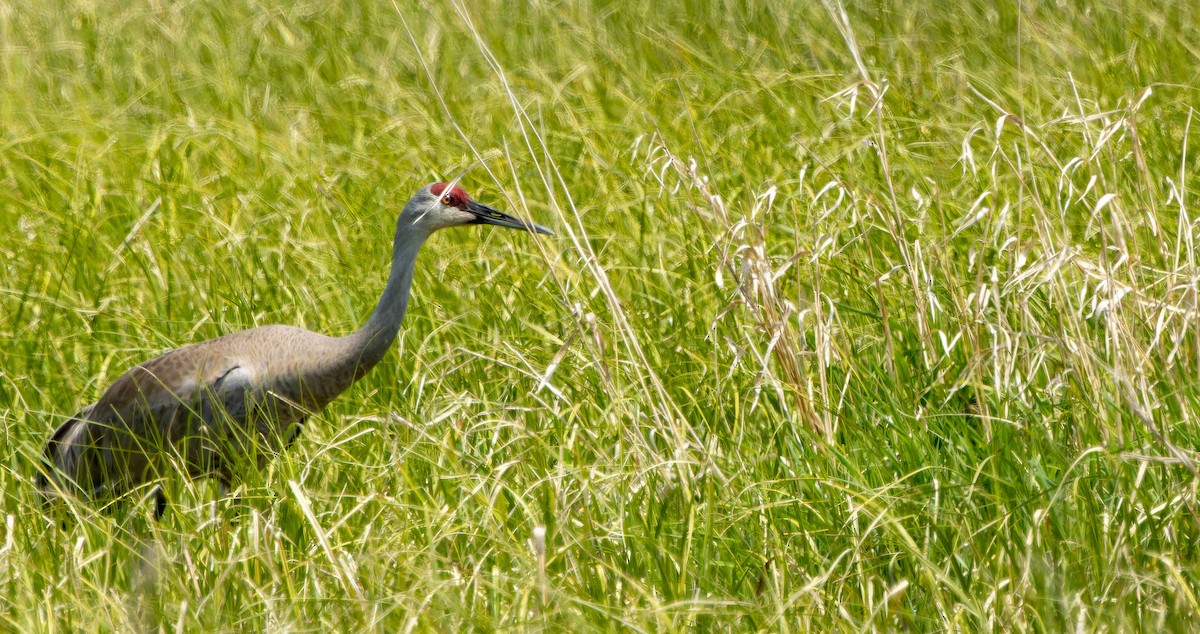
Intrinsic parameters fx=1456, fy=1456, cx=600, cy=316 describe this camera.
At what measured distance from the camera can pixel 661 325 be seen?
394 centimetres

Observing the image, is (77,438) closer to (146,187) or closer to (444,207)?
(444,207)

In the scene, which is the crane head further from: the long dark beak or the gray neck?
the gray neck

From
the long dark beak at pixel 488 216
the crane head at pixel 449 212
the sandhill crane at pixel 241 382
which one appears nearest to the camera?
the sandhill crane at pixel 241 382

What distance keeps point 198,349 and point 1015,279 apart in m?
2.13

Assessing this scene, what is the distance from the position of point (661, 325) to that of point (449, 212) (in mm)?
687

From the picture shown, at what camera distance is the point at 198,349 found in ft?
12.7

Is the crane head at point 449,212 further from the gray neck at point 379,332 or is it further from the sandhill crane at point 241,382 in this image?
the gray neck at point 379,332

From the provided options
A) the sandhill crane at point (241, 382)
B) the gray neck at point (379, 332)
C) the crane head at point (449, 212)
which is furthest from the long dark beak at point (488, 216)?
the gray neck at point (379, 332)

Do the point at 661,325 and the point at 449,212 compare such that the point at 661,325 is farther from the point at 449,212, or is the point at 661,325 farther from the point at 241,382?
the point at 241,382

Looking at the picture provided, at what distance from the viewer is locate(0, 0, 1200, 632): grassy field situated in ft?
8.70

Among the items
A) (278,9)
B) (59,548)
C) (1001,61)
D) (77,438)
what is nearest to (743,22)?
(1001,61)

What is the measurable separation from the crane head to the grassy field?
24 centimetres

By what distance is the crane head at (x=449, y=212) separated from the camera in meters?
4.02

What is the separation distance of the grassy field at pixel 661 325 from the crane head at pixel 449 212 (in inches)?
9.6
